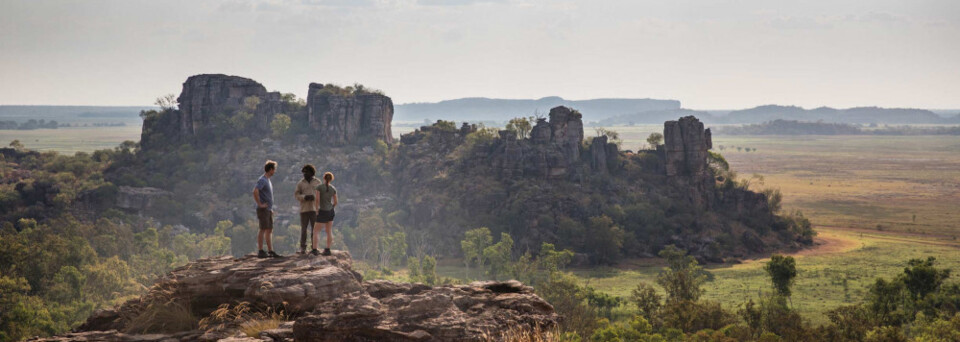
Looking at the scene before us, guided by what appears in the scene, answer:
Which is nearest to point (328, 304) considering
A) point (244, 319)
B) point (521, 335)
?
point (244, 319)

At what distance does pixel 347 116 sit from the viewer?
126 meters

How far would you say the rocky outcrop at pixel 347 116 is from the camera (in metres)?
125

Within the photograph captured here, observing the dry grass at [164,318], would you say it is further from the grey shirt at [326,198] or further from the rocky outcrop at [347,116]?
→ the rocky outcrop at [347,116]

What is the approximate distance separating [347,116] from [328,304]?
366ft

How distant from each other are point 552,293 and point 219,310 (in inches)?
1812

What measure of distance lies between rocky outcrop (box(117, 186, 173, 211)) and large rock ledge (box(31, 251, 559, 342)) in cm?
9040

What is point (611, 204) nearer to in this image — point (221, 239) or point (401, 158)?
point (401, 158)

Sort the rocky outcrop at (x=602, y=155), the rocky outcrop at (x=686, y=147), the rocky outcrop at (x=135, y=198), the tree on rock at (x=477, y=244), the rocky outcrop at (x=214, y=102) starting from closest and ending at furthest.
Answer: the tree on rock at (x=477, y=244), the rocky outcrop at (x=135, y=198), the rocky outcrop at (x=686, y=147), the rocky outcrop at (x=602, y=155), the rocky outcrop at (x=214, y=102)

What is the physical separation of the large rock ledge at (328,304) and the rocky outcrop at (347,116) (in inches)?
4142

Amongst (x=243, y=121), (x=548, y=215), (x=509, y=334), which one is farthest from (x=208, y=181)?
(x=509, y=334)

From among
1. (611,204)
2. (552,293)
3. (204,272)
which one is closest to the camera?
(204,272)

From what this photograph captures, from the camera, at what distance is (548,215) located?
3900 inches

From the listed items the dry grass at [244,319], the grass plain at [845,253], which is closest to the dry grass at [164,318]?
the dry grass at [244,319]

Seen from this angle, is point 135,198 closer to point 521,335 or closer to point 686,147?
point 686,147
